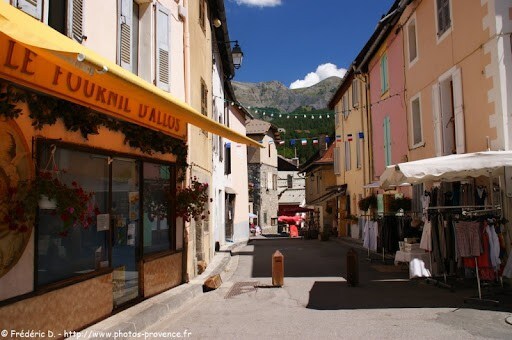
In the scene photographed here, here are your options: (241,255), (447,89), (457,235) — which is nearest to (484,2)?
(447,89)

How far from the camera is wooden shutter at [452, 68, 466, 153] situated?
11086 millimetres

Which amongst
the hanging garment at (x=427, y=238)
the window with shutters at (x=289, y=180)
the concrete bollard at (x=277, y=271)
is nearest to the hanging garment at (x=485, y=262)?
the hanging garment at (x=427, y=238)

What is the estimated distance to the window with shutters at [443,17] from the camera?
39.6ft

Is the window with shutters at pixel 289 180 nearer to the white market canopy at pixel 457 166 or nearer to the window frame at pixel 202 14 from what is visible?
the window frame at pixel 202 14

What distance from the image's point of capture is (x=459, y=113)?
11.2 m

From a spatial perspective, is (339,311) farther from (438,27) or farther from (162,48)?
(438,27)

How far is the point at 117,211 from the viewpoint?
310 inches

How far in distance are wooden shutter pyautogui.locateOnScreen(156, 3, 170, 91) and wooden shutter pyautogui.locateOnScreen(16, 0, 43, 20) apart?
3797 millimetres

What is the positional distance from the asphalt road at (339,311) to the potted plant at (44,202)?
2226 millimetres

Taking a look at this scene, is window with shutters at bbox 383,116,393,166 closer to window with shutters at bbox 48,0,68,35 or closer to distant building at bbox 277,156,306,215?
window with shutters at bbox 48,0,68,35

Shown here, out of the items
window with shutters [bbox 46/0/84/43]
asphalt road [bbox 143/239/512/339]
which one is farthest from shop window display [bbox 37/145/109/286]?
window with shutters [bbox 46/0/84/43]

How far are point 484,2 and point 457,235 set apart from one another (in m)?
4.83

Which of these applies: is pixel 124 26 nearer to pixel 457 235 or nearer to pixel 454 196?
pixel 457 235

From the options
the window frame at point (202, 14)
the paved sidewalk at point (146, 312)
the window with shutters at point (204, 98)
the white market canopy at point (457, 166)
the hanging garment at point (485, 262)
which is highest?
Result: the window frame at point (202, 14)
